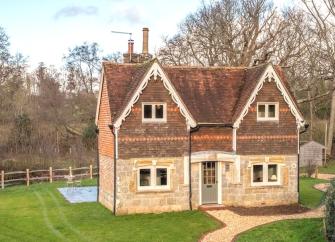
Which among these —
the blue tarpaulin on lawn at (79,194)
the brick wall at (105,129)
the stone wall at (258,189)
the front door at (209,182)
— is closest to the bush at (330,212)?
the stone wall at (258,189)

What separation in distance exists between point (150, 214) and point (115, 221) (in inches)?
81.4

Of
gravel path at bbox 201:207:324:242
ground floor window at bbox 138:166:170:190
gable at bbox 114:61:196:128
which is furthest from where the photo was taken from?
ground floor window at bbox 138:166:170:190

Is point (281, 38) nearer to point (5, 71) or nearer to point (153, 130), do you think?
point (153, 130)

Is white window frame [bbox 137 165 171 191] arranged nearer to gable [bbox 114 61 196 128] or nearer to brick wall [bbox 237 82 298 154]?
gable [bbox 114 61 196 128]

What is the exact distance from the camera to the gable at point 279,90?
23844 mm

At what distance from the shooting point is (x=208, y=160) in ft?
78.3

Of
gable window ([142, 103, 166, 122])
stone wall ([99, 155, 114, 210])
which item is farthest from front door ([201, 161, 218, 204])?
stone wall ([99, 155, 114, 210])

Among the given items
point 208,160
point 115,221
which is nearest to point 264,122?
point 208,160

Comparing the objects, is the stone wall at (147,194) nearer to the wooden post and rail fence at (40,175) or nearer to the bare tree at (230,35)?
the wooden post and rail fence at (40,175)

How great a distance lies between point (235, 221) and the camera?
21000 mm

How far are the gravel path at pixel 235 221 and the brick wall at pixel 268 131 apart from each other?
340 cm

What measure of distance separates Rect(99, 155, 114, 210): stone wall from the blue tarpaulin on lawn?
4.21 feet

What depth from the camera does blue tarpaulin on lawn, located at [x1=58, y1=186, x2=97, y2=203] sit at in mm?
26609

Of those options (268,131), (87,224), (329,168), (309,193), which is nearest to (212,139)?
(268,131)
